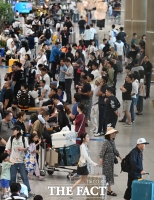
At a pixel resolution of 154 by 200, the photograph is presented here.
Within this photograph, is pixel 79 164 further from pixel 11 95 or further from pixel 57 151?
pixel 11 95

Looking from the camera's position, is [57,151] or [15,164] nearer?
[15,164]

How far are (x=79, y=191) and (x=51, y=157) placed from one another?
48.2 inches

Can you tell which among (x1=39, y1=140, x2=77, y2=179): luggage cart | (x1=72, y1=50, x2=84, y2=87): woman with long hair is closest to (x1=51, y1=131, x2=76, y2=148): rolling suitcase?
(x1=39, y1=140, x2=77, y2=179): luggage cart

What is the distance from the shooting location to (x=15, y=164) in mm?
13367

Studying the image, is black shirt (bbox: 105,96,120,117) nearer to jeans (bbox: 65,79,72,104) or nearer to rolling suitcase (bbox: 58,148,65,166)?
rolling suitcase (bbox: 58,148,65,166)

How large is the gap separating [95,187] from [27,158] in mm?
1679

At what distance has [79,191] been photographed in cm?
1379

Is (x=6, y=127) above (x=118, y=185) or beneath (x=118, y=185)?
above

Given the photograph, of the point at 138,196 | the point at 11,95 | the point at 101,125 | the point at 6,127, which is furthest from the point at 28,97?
the point at 138,196

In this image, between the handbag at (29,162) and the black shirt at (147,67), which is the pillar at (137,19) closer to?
the black shirt at (147,67)

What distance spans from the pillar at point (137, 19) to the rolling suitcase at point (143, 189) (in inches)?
960

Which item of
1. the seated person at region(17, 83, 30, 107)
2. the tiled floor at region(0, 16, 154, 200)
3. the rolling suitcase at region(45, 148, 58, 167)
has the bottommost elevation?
the tiled floor at region(0, 16, 154, 200)

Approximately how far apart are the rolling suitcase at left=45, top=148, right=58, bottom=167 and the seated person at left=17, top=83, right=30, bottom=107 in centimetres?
581

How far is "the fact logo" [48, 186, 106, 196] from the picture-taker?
1280 cm
